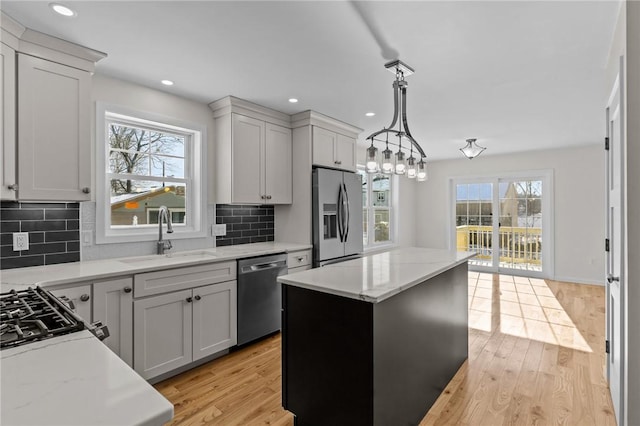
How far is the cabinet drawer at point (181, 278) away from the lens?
233 centimetres

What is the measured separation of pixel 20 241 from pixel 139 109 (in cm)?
135

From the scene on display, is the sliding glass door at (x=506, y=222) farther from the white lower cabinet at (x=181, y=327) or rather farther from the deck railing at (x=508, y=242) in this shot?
the white lower cabinet at (x=181, y=327)

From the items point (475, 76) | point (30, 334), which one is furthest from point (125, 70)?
point (475, 76)

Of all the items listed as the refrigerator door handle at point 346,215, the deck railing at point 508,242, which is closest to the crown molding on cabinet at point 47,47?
the refrigerator door handle at point 346,215

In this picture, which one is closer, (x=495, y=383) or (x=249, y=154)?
(x=495, y=383)

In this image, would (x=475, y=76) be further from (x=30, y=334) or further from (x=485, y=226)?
(x=485, y=226)

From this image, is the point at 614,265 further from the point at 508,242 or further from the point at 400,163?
the point at 508,242

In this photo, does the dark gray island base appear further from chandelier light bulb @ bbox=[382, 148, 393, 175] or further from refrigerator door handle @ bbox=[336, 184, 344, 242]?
refrigerator door handle @ bbox=[336, 184, 344, 242]

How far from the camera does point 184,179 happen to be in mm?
3346

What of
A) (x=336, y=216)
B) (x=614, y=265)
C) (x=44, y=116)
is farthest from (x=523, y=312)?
(x=44, y=116)

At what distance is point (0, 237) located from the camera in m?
2.21

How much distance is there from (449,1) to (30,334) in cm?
232

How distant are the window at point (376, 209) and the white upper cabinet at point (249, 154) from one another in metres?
2.34

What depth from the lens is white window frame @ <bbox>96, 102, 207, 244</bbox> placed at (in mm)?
2678
